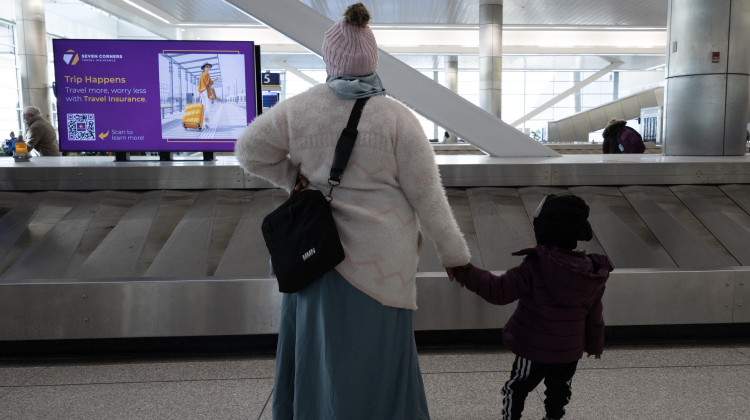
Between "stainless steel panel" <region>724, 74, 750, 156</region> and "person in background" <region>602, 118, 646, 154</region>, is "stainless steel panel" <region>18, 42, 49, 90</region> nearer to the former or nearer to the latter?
"person in background" <region>602, 118, 646, 154</region>

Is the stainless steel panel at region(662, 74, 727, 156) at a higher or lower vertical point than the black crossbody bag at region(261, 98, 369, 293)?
higher

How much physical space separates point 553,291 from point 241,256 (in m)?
2.32

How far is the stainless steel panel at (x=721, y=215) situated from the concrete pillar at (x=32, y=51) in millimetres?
21525

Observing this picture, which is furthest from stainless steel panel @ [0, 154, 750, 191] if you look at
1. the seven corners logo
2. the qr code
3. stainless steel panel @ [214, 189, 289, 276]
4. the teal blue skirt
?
the teal blue skirt

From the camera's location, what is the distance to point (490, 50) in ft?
81.9

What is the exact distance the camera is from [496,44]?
81.4ft

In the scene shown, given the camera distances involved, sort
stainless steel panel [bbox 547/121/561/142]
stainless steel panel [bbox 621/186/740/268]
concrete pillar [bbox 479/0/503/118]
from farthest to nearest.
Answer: stainless steel panel [bbox 547/121/561/142], concrete pillar [bbox 479/0/503/118], stainless steel panel [bbox 621/186/740/268]

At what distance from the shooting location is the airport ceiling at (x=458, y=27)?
26.4 m

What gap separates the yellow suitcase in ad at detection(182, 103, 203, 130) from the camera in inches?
221

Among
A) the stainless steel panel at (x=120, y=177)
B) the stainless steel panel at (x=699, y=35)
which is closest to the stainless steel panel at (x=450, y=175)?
the stainless steel panel at (x=120, y=177)

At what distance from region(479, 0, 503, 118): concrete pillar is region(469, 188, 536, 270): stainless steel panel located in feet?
67.4

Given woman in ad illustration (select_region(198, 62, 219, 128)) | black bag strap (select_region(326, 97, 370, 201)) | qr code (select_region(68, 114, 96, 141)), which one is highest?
woman in ad illustration (select_region(198, 62, 219, 128))

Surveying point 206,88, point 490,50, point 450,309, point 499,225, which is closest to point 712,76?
point 499,225

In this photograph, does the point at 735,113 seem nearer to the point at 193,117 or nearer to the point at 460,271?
the point at 193,117
